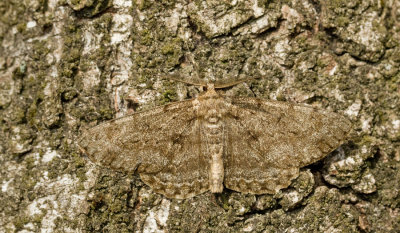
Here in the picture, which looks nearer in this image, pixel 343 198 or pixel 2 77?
pixel 343 198

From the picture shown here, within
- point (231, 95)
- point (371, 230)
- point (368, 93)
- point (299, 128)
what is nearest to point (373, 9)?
point (368, 93)

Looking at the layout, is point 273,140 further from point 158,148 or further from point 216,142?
point 158,148

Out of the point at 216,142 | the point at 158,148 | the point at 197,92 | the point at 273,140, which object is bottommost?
the point at 273,140

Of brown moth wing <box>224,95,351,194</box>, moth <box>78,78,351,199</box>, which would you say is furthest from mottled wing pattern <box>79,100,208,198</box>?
brown moth wing <box>224,95,351,194</box>

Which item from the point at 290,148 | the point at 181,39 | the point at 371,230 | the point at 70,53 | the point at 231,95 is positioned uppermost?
the point at 70,53

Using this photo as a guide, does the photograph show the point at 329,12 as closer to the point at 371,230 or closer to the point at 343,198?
the point at 343,198

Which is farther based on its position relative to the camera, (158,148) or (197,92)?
(197,92)

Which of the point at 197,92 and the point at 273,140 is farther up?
the point at 197,92

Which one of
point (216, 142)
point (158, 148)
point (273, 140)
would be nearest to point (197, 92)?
point (216, 142)
